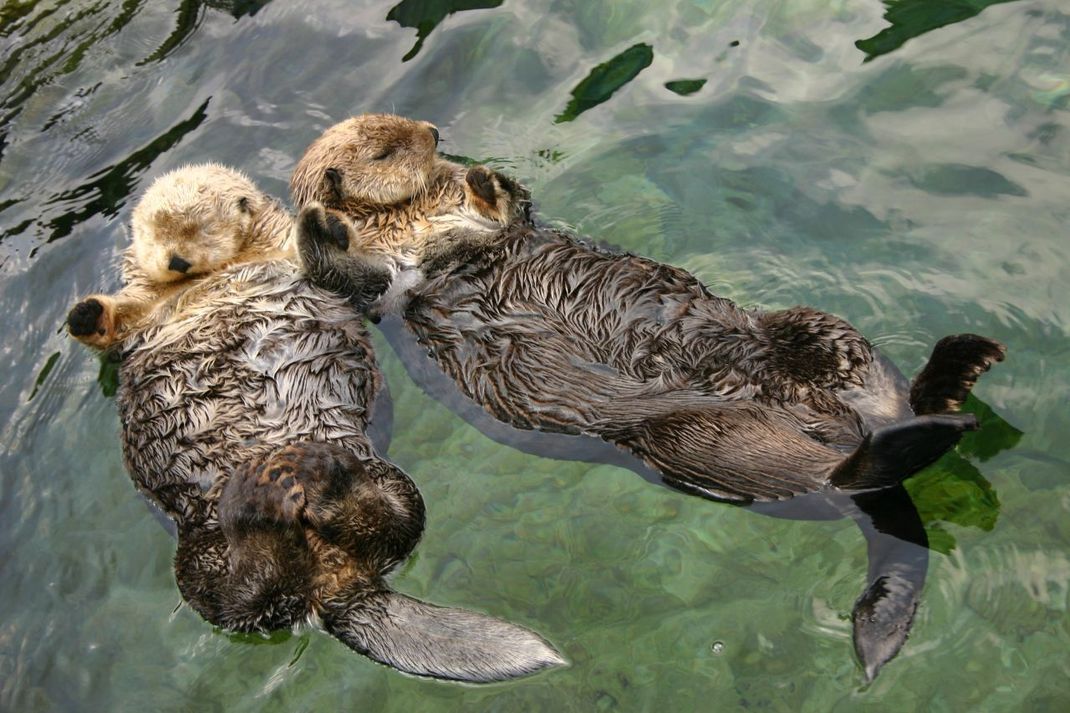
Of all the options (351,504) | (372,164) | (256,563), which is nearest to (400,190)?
(372,164)

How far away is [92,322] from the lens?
378 cm

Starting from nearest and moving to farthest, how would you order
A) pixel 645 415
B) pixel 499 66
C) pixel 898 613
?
pixel 898 613 < pixel 645 415 < pixel 499 66

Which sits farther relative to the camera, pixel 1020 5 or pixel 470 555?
pixel 1020 5

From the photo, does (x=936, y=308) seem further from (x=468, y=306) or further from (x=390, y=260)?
(x=390, y=260)

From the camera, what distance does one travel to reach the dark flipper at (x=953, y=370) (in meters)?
2.89

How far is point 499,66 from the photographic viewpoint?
5.41 m

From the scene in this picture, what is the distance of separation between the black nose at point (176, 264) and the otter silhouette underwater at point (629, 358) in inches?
22.0

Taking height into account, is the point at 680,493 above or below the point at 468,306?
below

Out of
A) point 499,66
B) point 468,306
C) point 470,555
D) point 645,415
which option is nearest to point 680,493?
point 645,415

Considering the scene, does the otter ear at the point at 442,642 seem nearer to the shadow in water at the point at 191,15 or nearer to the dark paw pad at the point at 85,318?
the dark paw pad at the point at 85,318

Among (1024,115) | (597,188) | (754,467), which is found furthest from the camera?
(597,188)

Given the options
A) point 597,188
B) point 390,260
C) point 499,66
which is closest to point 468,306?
point 390,260

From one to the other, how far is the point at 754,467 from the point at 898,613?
0.59m

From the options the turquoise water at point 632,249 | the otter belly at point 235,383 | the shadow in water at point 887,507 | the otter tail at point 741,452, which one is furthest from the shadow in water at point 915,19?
the otter belly at point 235,383
